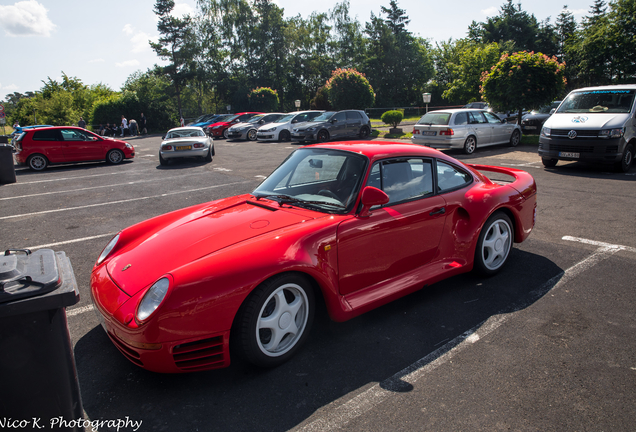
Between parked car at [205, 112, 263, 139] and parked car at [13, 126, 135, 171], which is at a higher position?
parked car at [205, 112, 263, 139]

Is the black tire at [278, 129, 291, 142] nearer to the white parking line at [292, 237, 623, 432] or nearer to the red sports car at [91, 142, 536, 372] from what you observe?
the red sports car at [91, 142, 536, 372]

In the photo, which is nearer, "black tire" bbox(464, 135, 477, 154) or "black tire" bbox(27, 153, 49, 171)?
"black tire" bbox(464, 135, 477, 154)

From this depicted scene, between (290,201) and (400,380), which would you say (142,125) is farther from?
(400,380)

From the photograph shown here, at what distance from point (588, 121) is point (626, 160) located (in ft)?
4.28

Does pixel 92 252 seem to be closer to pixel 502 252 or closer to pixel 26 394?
pixel 26 394

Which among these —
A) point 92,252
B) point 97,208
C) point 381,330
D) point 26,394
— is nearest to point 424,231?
point 381,330

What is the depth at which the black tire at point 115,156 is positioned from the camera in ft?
52.4

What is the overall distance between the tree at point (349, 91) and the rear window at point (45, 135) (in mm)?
16531

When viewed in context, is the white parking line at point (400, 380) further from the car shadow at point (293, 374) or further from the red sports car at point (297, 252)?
the red sports car at point (297, 252)

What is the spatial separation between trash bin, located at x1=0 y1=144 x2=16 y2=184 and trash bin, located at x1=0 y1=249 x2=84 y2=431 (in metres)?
2.30

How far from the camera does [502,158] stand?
44.7 ft

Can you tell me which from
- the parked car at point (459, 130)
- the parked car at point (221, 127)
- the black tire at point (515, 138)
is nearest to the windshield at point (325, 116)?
the parked car at point (459, 130)

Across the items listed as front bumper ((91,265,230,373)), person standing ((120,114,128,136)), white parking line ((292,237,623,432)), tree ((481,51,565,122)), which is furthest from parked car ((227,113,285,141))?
front bumper ((91,265,230,373))

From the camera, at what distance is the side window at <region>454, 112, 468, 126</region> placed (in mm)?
14364
